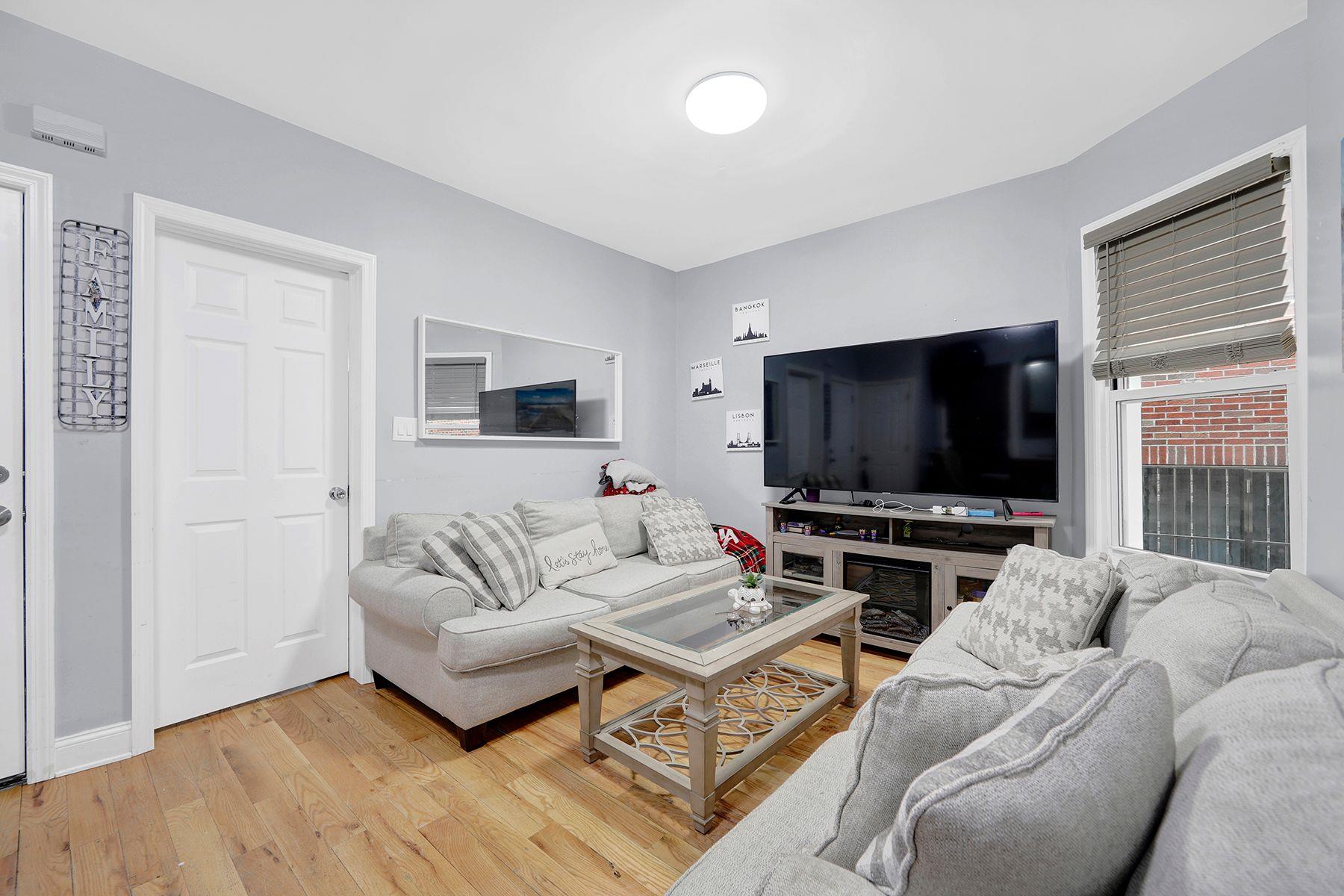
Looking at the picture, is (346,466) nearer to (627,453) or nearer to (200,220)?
(200,220)

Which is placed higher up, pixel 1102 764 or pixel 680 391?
pixel 680 391

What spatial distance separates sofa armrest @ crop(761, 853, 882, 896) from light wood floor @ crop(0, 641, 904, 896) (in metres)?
0.92

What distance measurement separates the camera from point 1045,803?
1.74 feet

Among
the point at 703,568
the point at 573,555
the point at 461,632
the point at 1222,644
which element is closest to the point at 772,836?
the point at 1222,644

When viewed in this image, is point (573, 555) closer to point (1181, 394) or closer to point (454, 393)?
point (454, 393)

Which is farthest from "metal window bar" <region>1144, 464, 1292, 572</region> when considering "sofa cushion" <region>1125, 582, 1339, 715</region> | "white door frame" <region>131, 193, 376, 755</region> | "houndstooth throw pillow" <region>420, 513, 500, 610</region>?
"white door frame" <region>131, 193, 376, 755</region>

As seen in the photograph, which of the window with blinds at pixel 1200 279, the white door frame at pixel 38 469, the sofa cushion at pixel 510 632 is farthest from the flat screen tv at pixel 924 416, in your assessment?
the white door frame at pixel 38 469

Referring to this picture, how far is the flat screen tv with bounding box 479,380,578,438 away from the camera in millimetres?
3154

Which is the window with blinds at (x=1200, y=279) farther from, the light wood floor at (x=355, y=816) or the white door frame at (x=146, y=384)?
the white door frame at (x=146, y=384)

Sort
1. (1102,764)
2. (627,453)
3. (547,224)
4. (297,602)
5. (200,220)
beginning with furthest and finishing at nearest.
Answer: (627,453)
(547,224)
(297,602)
(200,220)
(1102,764)

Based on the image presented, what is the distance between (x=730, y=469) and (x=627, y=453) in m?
0.75

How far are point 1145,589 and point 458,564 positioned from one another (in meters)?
2.35

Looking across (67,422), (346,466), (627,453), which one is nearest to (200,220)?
(67,422)

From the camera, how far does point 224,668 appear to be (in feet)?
7.70
